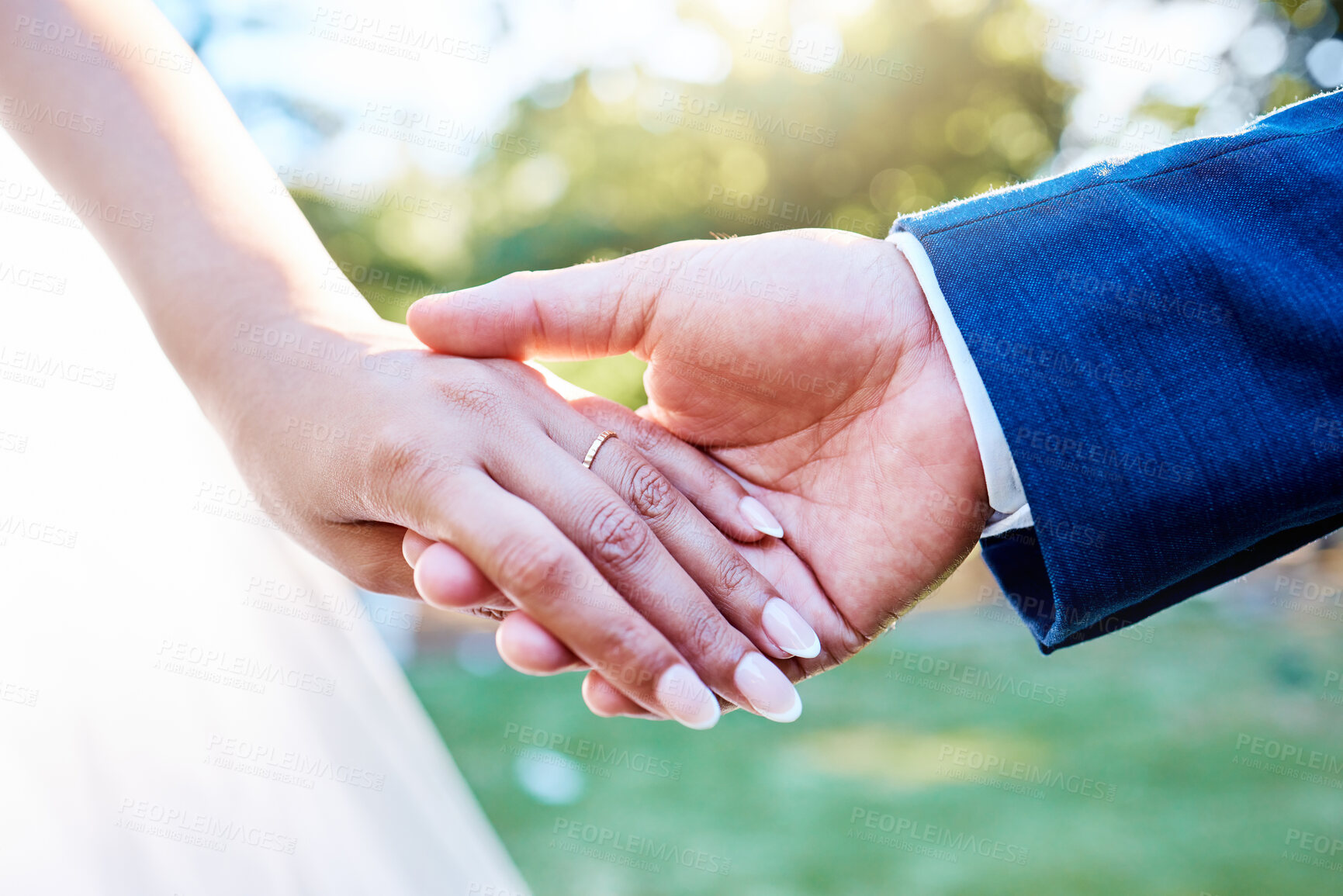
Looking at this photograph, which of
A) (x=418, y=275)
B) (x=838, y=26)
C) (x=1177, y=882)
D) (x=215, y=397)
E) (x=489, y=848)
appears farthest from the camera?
(x=418, y=275)

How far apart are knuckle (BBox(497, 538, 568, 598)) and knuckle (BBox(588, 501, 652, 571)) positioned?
12cm

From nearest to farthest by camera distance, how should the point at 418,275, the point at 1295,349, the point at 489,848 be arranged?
1. the point at 1295,349
2. the point at 489,848
3. the point at 418,275

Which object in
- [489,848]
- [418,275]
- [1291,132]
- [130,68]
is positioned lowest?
[418,275]

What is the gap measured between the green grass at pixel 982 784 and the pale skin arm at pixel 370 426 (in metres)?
3.06

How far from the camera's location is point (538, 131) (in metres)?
10.0

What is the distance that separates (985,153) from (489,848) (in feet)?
31.7

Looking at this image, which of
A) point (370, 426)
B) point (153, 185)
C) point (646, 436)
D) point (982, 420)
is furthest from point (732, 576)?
point (153, 185)

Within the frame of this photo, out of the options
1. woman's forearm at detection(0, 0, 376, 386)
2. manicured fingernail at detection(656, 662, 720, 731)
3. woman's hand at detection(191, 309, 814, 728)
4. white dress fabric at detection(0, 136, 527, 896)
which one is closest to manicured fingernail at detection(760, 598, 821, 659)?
woman's hand at detection(191, 309, 814, 728)

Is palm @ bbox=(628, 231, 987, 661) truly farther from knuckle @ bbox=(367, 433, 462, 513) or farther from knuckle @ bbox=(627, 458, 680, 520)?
knuckle @ bbox=(367, 433, 462, 513)

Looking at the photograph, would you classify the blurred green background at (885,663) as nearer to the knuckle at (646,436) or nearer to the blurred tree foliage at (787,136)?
the blurred tree foliage at (787,136)

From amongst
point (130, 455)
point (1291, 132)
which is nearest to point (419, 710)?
point (130, 455)

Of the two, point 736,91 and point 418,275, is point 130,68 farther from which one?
point 418,275

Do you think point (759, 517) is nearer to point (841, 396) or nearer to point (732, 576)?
point (732, 576)

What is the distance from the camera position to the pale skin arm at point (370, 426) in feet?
4.34
